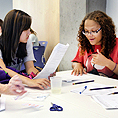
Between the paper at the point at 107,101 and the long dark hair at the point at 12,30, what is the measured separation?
36.4 inches

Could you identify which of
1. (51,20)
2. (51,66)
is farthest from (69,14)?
→ (51,66)

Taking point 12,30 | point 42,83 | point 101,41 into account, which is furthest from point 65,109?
point 101,41

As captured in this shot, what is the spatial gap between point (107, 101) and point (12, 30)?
3.42 feet

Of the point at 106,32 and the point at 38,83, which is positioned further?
the point at 106,32

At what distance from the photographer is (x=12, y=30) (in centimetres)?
144

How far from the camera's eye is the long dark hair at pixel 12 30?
1423 millimetres

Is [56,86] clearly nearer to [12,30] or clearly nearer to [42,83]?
[42,83]

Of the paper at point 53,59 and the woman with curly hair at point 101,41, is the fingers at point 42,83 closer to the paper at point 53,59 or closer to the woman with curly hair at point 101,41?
the paper at point 53,59

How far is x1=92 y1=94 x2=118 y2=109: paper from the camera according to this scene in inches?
27.7

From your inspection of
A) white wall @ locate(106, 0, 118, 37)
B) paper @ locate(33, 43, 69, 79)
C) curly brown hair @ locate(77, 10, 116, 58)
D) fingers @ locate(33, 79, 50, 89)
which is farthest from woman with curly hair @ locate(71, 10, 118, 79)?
white wall @ locate(106, 0, 118, 37)

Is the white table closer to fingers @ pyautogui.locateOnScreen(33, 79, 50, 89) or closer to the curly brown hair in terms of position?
fingers @ pyautogui.locateOnScreen(33, 79, 50, 89)

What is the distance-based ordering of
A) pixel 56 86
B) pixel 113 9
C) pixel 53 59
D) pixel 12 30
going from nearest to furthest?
1. pixel 56 86
2. pixel 53 59
3. pixel 12 30
4. pixel 113 9

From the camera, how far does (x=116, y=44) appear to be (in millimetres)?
1620

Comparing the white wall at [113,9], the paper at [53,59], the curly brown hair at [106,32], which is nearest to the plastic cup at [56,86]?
the paper at [53,59]
